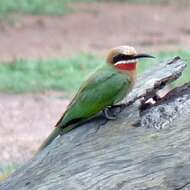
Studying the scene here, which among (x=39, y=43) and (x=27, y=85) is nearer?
(x=27, y=85)

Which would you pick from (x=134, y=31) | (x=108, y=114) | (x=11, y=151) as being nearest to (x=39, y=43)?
(x=134, y=31)

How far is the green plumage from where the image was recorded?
434 centimetres

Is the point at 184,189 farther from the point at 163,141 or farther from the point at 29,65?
the point at 29,65

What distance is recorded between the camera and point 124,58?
432cm

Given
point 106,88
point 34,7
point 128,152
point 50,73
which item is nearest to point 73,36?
point 34,7

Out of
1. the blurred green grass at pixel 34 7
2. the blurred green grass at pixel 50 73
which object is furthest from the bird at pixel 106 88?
the blurred green grass at pixel 34 7

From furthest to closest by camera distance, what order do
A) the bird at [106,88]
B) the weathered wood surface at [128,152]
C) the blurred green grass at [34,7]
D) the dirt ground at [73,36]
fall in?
the blurred green grass at [34,7] < the dirt ground at [73,36] < the bird at [106,88] < the weathered wood surface at [128,152]

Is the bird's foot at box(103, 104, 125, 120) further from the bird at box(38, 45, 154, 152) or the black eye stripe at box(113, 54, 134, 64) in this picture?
the black eye stripe at box(113, 54, 134, 64)

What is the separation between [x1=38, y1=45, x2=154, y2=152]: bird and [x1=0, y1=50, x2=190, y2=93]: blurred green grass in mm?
5821

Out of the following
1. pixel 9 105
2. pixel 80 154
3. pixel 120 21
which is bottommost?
pixel 120 21

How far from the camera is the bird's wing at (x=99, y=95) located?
4344 millimetres

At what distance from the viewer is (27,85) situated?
1085 centimetres

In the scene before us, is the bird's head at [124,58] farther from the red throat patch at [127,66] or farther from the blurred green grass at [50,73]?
the blurred green grass at [50,73]

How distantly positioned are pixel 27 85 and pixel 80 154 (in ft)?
22.8
